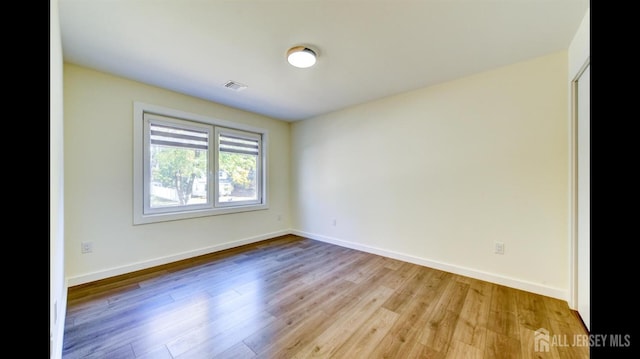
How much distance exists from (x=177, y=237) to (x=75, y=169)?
1.29 meters

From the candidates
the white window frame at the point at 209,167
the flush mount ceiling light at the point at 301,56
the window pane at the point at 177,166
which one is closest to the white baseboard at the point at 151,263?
the white window frame at the point at 209,167

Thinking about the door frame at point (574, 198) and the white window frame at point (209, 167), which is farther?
the white window frame at point (209, 167)

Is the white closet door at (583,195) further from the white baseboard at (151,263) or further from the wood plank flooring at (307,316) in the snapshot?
the white baseboard at (151,263)

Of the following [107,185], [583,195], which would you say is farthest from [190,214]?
[583,195]

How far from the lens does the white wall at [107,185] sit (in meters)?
2.41

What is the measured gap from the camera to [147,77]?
2.70 metres

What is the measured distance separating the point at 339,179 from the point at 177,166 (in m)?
2.36

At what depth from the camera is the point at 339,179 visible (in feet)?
12.8

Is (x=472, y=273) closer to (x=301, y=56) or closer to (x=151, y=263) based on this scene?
(x=301, y=56)

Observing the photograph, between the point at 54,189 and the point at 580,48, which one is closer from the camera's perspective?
the point at 54,189

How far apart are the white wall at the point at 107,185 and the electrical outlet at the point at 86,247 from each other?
0.10ft

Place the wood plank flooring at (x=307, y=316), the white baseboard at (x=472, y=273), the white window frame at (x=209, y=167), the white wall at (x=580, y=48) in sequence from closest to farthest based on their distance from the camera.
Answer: the wood plank flooring at (x=307, y=316) → the white wall at (x=580, y=48) → the white baseboard at (x=472, y=273) → the white window frame at (x=209, y=167)
